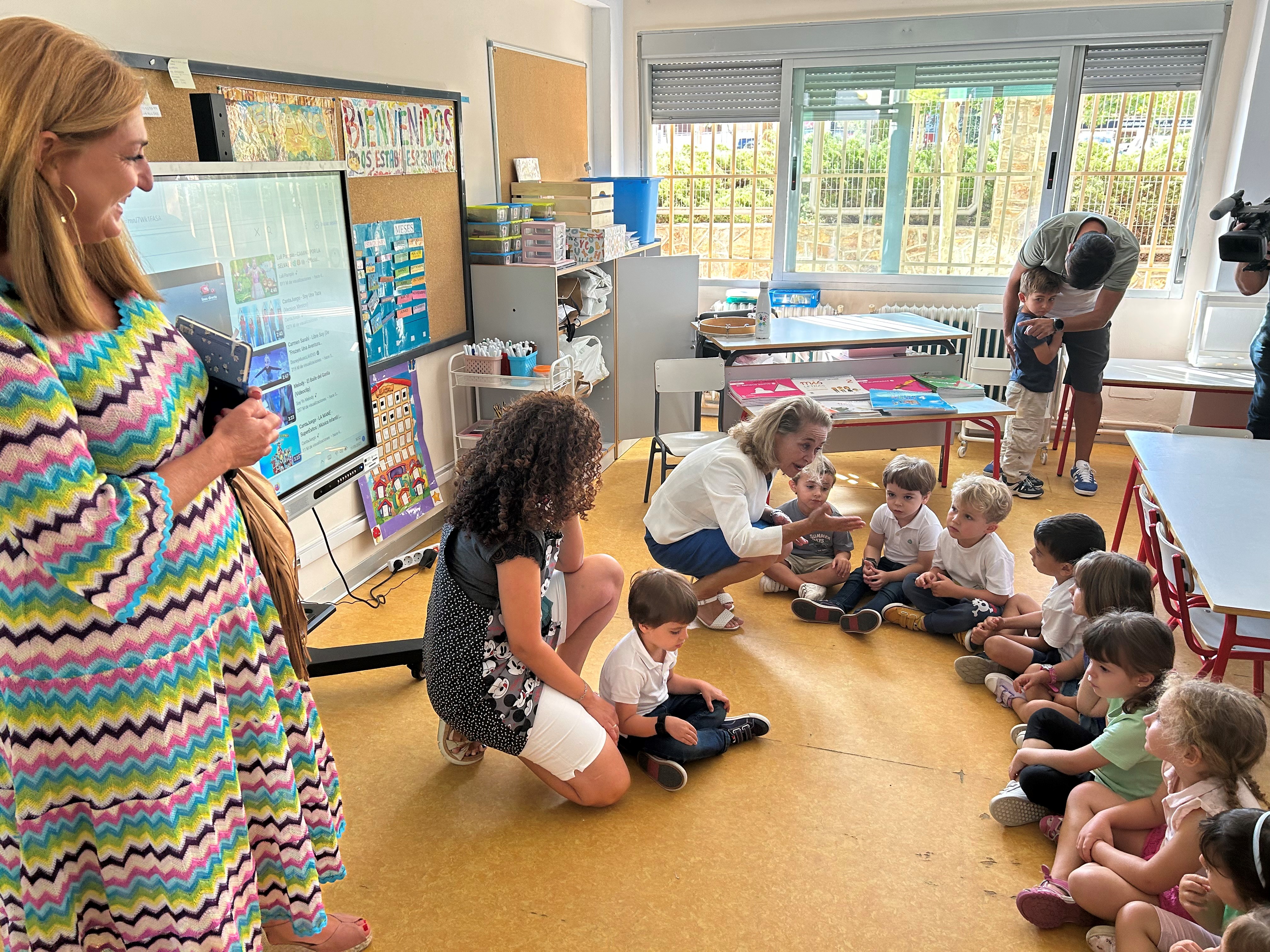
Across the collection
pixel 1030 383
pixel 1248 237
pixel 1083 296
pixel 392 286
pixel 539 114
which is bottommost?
pixel 1030 383

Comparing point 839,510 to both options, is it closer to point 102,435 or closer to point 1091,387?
point 1091,387

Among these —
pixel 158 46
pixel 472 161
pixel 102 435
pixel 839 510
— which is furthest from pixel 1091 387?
pixel 102 435

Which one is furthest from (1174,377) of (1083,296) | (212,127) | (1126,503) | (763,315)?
(212,127)

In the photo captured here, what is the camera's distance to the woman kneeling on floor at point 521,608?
81.3 inches

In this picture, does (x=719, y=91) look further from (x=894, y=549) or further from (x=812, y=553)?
(x=894, y=549)

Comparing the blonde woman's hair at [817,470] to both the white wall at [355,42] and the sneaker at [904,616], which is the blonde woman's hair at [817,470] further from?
the white wall at [355,42]

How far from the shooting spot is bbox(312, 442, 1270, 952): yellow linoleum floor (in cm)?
196

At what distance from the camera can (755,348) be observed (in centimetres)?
468

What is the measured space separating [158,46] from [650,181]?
334cm

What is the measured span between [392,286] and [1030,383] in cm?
330

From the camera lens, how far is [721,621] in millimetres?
3318

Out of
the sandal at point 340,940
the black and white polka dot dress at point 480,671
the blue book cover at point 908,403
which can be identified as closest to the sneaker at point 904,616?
the blue book cover at point 908,403

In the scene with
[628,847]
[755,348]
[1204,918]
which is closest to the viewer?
[1204,918]

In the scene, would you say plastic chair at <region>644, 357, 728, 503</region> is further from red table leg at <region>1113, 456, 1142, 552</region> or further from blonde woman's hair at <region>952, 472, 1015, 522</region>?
red table leg at <region>1113, 456, 1142, 552</region>
